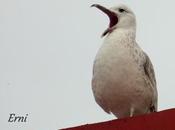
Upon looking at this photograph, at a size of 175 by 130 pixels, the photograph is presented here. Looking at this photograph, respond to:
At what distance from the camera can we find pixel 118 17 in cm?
228

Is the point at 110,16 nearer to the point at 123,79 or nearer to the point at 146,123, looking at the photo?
the point at 123,79

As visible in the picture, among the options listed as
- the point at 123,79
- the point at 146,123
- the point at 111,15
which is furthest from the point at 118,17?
the point at 146,123

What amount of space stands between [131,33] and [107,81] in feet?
1.09

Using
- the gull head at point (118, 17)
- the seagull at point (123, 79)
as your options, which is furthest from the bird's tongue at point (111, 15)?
the seagull at point (123, 79)

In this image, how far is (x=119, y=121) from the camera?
1645mm

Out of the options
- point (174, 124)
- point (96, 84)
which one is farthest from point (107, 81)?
point (174, 124)

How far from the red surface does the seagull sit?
33 cm

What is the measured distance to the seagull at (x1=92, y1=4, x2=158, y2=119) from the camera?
1970 mm

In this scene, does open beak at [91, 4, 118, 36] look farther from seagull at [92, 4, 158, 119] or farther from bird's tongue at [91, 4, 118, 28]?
seagull at [92, 4, 158, 119]

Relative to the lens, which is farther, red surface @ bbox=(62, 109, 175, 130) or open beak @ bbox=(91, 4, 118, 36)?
open beak @ bbox=(91, 4, 118, 36)

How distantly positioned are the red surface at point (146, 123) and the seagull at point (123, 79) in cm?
33

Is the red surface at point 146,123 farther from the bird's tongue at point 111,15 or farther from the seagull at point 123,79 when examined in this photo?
the bird's tongue at point 111,15

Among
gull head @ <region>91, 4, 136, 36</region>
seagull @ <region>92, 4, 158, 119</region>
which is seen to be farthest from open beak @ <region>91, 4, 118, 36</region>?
seagull @ <region>92, 4, 158, 119</region>

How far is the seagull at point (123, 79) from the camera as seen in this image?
197 cm
